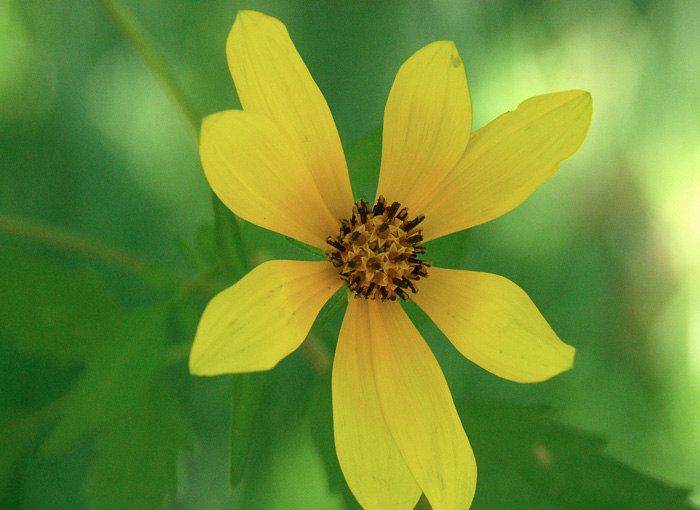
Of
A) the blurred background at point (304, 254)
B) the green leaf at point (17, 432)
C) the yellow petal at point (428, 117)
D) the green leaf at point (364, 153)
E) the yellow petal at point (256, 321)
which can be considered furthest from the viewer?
the green leaf at point (17, 432)

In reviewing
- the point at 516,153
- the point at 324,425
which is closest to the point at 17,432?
the point at 324,425

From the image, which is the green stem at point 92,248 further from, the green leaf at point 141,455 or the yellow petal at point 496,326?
the yellow petal at point 496,326

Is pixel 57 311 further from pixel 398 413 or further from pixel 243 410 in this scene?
pixel 398 413

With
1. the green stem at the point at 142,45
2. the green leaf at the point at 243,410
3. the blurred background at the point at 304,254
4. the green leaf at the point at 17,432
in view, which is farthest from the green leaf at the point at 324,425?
the green leaf at the point at 17,432

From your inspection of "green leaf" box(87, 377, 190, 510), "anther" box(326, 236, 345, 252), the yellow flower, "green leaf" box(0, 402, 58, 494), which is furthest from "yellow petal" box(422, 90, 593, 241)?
"green leaf" box(0, 402, 58, 494)

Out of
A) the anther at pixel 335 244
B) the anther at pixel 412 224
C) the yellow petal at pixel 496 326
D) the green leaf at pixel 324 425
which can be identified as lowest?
the green leaf at pixel 324 425

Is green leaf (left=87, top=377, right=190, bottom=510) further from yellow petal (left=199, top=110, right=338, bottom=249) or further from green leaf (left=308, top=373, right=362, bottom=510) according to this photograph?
yellow petal (left=199, top=110, right=338, bottom=249)
